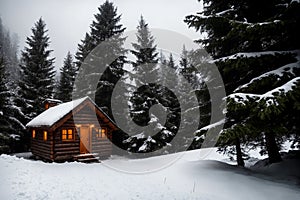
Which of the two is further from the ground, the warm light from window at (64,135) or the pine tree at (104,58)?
the pine tree at (104,58)

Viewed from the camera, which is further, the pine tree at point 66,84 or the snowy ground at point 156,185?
the pine tree at point 66,84

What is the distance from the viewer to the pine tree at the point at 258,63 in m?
6.31

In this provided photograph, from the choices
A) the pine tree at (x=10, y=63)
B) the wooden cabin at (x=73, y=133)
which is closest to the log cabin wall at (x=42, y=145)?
the wooden cabin at (x=73, y=133)

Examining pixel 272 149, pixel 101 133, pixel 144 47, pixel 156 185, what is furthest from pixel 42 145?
pixel 272 149

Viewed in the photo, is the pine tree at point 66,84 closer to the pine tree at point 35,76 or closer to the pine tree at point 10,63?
the pine tree at point 35,76

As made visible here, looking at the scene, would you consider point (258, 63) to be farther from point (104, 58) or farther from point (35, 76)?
point (35, 76)

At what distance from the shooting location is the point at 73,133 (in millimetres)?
16531

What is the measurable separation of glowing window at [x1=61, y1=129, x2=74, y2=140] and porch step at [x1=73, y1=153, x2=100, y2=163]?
5.65 ft

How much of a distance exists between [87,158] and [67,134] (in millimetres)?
2610

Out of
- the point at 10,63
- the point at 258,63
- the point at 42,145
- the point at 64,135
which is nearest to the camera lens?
the point at 258,63

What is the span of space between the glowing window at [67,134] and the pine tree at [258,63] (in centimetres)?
1270

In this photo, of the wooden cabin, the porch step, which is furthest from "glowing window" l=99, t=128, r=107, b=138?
the porch step

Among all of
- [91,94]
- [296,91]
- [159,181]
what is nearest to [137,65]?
[91,94]

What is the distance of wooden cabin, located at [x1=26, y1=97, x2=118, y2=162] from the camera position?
15.4 metres
